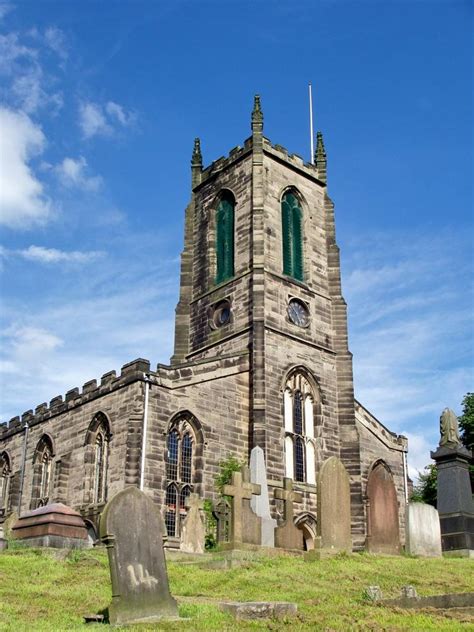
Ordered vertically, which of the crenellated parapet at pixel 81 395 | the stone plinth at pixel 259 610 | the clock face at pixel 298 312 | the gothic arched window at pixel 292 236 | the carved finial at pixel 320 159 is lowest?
the stone plinth at pixel 259 610

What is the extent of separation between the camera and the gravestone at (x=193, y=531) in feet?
70.1

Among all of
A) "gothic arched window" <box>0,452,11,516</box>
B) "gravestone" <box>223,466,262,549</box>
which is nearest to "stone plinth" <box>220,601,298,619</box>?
"gravestone" <box>223,466,262,549</box>

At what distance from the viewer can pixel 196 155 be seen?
3738cm

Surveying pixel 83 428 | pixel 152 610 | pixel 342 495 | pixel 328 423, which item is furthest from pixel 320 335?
pixel 152 610

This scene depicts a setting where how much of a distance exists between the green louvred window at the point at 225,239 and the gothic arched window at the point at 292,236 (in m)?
2.30

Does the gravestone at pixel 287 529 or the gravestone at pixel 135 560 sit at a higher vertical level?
the gravestone at pixel 287 529

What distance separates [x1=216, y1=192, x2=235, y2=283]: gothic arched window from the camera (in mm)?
33031

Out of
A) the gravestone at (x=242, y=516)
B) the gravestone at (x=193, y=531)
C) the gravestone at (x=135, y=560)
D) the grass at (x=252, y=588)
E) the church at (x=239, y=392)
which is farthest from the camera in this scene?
the church at (x=239, y=392)

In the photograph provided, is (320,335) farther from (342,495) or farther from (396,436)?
(342,495)

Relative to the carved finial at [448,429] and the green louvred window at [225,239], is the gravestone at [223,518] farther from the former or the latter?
the green louvred window at [225,239]

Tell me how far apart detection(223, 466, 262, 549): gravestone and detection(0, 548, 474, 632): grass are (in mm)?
1146

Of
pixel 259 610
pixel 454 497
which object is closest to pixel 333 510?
pixel 454 497

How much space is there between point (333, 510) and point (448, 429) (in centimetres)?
473

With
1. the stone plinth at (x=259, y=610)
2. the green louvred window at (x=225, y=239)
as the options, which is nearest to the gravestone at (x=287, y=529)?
the stone plinth at (x=259, y=610)
